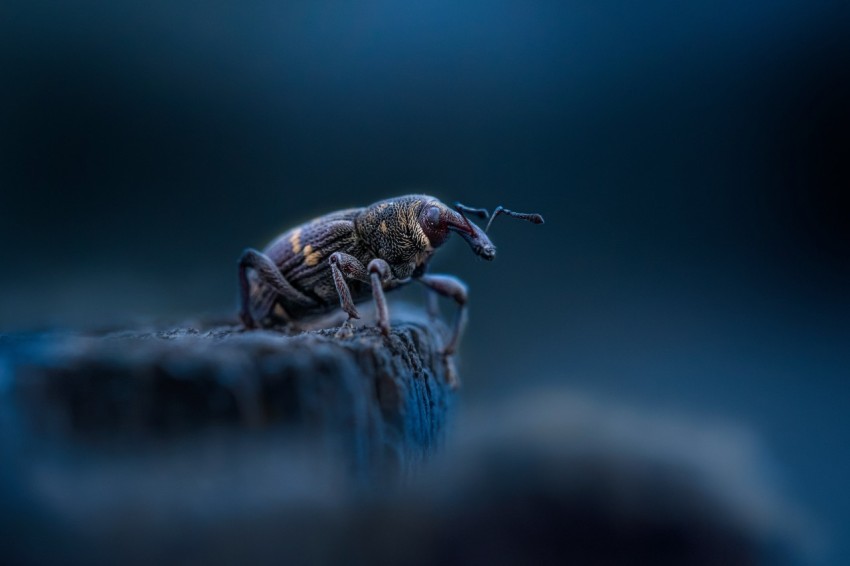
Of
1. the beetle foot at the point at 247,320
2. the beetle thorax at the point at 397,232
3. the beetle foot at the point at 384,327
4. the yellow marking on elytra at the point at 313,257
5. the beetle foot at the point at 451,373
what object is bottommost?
the beetle foot at the point at 451,373

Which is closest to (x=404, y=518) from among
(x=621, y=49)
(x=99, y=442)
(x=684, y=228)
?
(x=99, y=442)

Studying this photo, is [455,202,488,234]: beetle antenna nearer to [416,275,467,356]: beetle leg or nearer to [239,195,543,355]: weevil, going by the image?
[239,195,543,355]: weevil

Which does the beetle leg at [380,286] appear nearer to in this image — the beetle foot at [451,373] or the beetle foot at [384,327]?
the beetle foot at [384,327]

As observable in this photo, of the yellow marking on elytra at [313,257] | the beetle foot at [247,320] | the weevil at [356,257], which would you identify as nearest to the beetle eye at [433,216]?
the weevil at [356,257]

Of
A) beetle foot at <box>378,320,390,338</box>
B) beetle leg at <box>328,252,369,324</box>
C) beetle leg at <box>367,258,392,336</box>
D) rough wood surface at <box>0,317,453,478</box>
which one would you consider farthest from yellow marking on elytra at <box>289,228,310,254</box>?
rough wood surface at <box>0,317,453,478</box>

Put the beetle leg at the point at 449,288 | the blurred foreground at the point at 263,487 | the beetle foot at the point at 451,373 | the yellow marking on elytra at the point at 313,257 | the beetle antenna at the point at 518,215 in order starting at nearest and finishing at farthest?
the blurred foreground at the point at 263,487, the beetle foot at the point at 451,373, the beetle antenna at the point at 518,215, the yellow marking on elytra at the point at 313,257, the beetle leg at the point at 449,288

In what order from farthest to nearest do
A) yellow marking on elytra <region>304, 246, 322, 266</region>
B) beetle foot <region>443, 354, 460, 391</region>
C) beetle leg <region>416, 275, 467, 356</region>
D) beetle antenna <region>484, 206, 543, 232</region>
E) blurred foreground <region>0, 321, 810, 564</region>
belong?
beetle leg <region>416, 275, 467, 356</region>, yellow marking on elytra <region>304, 246, 322, 266</region>, beetle antenna <region>484, 206, 543, 232</region>, beetle foot <region>443, 354, 460, 391</region>, blurred foreground <region>0, 321, 810, 564</region>

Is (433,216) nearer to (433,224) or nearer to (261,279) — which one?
(433,224)
